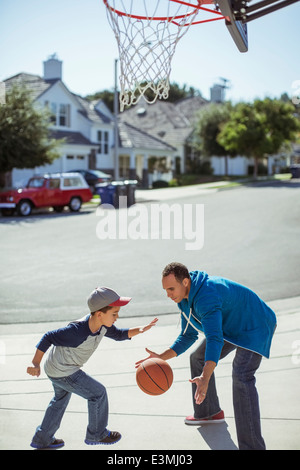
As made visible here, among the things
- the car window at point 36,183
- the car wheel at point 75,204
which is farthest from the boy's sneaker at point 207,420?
the car wheel at point 75,204

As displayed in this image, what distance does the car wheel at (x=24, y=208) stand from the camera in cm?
2217

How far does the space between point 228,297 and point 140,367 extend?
2.99 feet

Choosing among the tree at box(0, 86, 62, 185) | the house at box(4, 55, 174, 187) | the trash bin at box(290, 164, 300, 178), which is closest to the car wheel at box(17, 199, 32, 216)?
the tree at box(0, 86, 62, 185)

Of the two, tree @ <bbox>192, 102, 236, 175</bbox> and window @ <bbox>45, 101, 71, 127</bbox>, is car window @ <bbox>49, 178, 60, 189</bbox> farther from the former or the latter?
tree @ <bbox>192, 102, 236, 175</bbox>

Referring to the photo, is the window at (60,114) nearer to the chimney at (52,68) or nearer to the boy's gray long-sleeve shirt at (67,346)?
the chimney at (52,68)

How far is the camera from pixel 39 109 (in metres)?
25.8

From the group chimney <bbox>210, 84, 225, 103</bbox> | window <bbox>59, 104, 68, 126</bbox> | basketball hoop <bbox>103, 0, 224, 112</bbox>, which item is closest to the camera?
basketball hoop <bbox>103, 0, 224, 112</bbox>

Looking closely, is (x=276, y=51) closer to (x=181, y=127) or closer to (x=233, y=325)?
(x=233, y=325)

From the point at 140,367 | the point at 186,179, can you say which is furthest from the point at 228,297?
the point at 186,179

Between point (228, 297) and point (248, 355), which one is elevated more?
point (228, 297)

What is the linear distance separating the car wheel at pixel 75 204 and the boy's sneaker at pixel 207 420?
788 inches

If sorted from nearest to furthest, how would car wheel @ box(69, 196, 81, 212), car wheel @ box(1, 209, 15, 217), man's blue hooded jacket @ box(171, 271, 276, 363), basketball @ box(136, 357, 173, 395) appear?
man's blue hooded jacket @ box(171, 271, 276, 363) < basketball @ box(136, 357, 173, 395) < car wheel @ box(1, 209, 15, 217) < car wheel @ box(69, 196, 81, 212)

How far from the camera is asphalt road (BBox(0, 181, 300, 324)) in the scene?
31.4 feet

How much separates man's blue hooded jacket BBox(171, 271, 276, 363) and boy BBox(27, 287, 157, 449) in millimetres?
596
